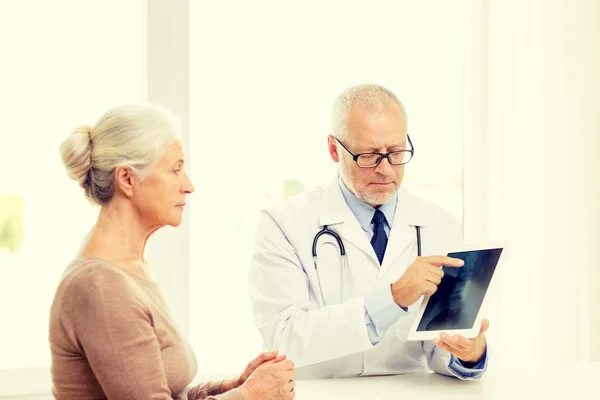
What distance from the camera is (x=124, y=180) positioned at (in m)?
1.49

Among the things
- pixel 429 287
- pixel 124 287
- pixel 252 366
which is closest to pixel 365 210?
pixel 429 287

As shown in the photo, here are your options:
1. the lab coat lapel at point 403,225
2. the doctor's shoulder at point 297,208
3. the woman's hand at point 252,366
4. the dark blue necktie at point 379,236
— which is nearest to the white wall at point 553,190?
the lab coat lapel at point 403,225

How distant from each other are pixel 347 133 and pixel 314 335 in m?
0.59

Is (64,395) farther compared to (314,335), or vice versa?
(314,335)

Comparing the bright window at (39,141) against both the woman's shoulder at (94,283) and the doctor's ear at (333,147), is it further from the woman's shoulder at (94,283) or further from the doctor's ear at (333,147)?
the woman's shoulder at (94,283)

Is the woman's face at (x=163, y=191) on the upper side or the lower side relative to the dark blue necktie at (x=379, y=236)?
upper

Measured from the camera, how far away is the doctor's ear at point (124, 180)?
58.4 inches

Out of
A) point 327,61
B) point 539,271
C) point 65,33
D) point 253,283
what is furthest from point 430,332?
point 65,33

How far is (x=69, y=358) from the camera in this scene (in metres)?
1.37

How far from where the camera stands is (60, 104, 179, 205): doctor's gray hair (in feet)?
4.83

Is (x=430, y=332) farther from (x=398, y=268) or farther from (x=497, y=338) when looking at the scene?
(x=497, y=338)

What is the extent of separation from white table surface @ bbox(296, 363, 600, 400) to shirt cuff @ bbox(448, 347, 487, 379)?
0.07ft

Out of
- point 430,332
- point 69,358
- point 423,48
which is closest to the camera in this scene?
point 69,358

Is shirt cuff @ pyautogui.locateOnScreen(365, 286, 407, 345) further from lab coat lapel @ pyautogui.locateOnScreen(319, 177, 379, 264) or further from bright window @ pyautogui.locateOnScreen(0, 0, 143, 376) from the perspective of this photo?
bright window @ pyautogui.locateOnScreen(0, 0, 143, 376)
